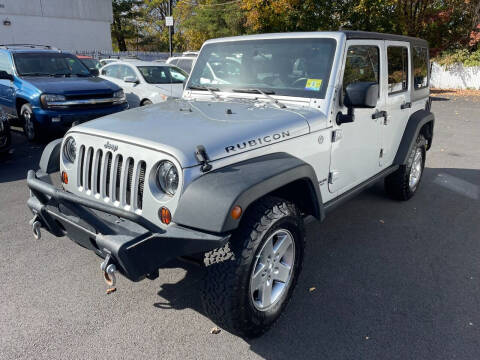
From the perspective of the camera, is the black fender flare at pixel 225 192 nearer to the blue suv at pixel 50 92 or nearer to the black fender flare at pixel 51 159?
the black fender flare at pixel 51 159

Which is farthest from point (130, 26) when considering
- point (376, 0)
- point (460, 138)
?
point (460, 138)

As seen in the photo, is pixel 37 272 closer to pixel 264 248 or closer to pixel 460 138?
pixel 264 248

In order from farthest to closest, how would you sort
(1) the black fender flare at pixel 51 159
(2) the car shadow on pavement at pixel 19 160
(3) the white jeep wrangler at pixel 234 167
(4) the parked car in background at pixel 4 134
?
(4) the parked car in background at pixel 4 134, (2) the car shadow on pavement at pixel 19 160, (1) the black fender flare at pixel 51 159, (3) the white jeep wrangler at pixel 234 167

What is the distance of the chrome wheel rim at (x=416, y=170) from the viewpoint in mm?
5188

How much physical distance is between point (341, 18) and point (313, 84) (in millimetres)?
15318

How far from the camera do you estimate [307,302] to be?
3.12m

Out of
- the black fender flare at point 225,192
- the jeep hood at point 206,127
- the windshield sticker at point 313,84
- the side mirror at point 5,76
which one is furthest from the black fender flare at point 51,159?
the side mirror at point 5,76

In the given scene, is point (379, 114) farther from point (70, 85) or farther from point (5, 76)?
point (5, 76)

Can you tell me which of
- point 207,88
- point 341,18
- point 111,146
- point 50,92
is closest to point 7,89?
point 50,92

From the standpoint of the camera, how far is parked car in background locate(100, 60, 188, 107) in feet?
33.0

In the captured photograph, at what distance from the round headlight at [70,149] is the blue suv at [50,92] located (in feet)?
14.6

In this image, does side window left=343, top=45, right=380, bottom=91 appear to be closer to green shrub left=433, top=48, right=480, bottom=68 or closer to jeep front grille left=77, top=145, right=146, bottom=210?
jeep front grille left=77, top=145, right=146, bottom=210

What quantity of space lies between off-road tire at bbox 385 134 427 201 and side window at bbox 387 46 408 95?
807 mm


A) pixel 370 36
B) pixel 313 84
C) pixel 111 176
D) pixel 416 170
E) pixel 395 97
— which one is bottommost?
pixel 416 170
